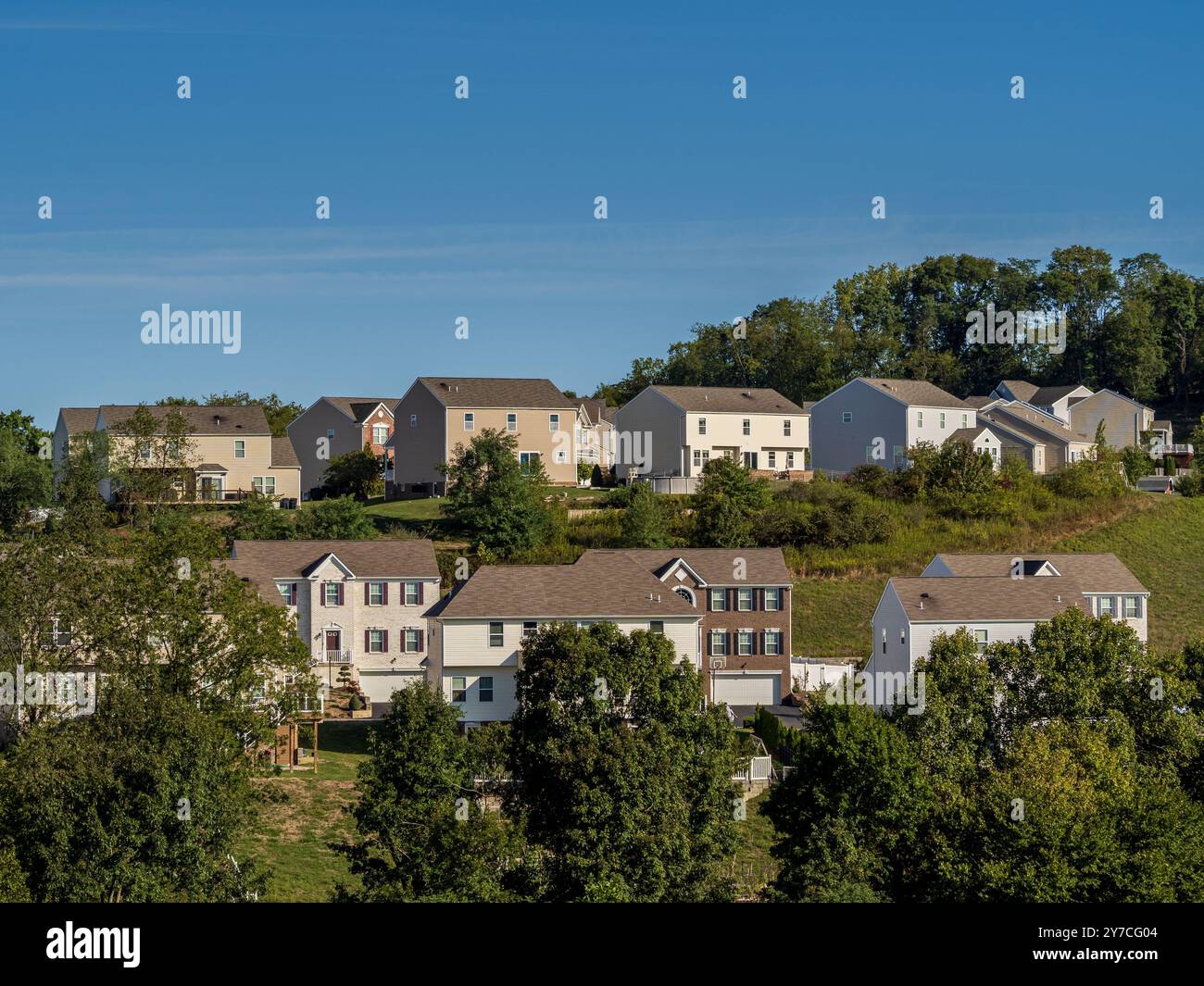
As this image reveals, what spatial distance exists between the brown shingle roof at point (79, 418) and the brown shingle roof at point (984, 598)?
171 ft

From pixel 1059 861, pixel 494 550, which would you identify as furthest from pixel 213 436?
pixel 1059 861

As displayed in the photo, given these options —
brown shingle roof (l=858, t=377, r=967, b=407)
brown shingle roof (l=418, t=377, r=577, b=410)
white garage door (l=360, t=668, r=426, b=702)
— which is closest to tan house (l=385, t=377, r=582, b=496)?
brown shingle roof (l=418, t=377, r=577, b=410)

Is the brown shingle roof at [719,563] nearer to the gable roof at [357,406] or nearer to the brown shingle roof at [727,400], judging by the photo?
the brown shingle roof at [727,400]

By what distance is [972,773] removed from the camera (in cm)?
3675

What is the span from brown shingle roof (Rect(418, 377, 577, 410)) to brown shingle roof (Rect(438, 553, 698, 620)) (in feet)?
100

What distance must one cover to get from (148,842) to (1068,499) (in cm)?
6045

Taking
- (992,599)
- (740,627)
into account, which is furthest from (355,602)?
(992,599)

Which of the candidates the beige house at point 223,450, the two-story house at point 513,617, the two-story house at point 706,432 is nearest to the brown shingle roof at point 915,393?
the two-story house at point 706,432

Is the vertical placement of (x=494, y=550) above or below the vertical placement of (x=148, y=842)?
above

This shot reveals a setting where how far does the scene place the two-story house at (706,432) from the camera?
83.4 m

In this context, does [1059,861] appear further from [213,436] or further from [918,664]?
[213,436]

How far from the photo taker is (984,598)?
52.7 meters

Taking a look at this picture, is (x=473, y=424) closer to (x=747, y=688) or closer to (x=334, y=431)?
(x=334, y=431)
